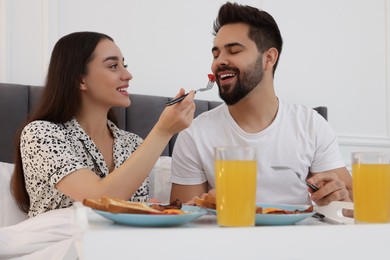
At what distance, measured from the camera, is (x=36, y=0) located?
2.36 meters

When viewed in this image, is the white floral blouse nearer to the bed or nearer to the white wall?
the bed

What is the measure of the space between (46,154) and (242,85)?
719 millimetres

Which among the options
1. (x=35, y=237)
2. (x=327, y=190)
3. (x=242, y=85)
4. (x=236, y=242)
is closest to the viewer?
(x=236, y=242)

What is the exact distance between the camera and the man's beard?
6.21 feet

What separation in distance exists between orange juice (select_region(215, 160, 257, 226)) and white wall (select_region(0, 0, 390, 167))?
1633mm

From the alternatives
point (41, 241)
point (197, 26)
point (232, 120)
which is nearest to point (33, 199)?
point (41, 241)

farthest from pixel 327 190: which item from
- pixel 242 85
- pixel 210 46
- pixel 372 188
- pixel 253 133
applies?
pixel 210 46

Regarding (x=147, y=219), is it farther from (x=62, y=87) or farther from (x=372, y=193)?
(x=62, y=87)

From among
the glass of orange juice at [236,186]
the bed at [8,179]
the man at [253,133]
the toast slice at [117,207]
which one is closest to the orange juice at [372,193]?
the glass of orange juice at [236,186]

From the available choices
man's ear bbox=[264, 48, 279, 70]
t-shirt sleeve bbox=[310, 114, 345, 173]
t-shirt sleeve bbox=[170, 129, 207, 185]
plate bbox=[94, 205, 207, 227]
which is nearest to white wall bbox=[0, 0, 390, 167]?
man's ear bbox=[264, 48, 279, 70]

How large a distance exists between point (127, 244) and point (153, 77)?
6.14ft

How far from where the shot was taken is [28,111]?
2174 mm

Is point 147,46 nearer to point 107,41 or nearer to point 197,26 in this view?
point 197,26

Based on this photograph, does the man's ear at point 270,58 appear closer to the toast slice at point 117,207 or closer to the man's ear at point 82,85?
the man's ear at point 82,85
